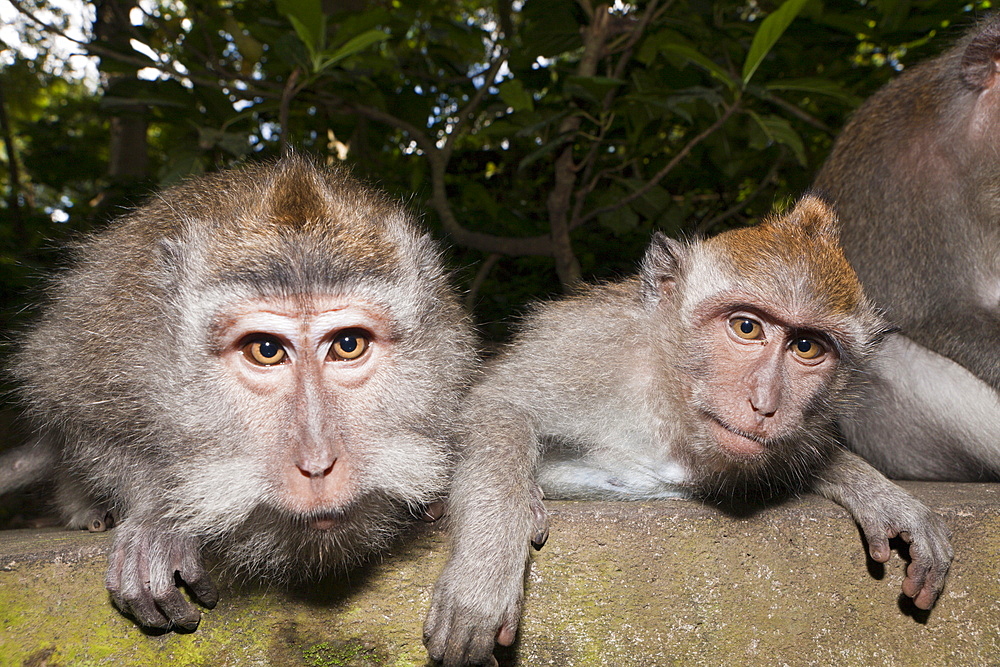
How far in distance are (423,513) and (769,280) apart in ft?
4.24

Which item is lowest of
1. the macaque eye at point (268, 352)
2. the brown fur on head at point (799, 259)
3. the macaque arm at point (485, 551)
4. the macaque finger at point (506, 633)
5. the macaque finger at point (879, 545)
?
the macaque finger at point (506, 633)

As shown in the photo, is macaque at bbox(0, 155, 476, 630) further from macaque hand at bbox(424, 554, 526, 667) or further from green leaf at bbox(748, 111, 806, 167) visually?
green leaf at bbox(748, 111, 806, 167)

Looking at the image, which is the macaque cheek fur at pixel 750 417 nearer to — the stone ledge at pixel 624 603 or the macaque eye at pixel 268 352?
the stone ledge at pixel 624 603

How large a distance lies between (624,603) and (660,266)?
119 cm

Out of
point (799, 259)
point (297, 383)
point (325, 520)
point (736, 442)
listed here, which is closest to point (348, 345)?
point (297, 383)

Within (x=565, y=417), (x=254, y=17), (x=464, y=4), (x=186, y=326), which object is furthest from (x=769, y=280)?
(x=464, y=4)

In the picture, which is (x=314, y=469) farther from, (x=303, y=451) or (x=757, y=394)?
(x=757, y=394)

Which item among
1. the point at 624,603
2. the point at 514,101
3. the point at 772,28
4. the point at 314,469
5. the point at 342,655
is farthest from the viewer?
the point at 514,101

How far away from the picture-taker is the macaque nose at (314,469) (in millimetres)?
1760

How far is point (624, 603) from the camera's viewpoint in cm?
225

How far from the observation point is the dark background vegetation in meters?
3.50

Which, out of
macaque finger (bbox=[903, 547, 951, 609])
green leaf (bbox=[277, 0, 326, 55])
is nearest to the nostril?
macaque finger (bbox=[903, 547, 951, 609])

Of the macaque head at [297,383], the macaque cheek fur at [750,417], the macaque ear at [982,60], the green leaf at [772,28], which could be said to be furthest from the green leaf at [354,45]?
the macaque ear at [982,60]

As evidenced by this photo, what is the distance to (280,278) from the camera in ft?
6.34
